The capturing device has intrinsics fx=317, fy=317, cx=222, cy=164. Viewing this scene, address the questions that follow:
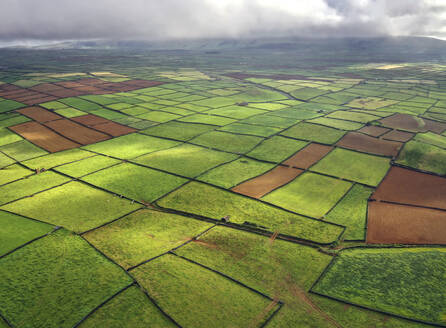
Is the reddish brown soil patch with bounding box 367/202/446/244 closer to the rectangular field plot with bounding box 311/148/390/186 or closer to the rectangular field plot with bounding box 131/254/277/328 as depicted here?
the rectangular field plot with bounding box 311/148/390/186

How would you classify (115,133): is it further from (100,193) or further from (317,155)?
(317,155)

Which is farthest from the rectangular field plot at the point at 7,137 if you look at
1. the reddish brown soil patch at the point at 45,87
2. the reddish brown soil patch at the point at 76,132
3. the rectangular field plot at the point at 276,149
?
the reddish brown soil patch at the point at 45,87

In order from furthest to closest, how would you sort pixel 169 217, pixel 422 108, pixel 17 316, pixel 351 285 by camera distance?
pixel 422 108, pixel 169 217, pixel 351 285, pixel 17 316

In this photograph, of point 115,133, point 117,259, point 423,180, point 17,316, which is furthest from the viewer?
point 115,133

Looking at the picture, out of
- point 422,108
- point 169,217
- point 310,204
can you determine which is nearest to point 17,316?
point 169,217

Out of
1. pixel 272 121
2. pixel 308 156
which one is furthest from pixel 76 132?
pixel 308 156

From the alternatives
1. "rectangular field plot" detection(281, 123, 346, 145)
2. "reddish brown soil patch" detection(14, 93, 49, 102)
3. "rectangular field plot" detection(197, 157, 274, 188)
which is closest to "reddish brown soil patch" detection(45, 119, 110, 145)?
"rectangular field plot" detection(197, 157, 274, 188)

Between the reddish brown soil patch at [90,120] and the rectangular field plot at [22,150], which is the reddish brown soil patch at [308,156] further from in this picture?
the reddish brown soil patch at [90,120]
